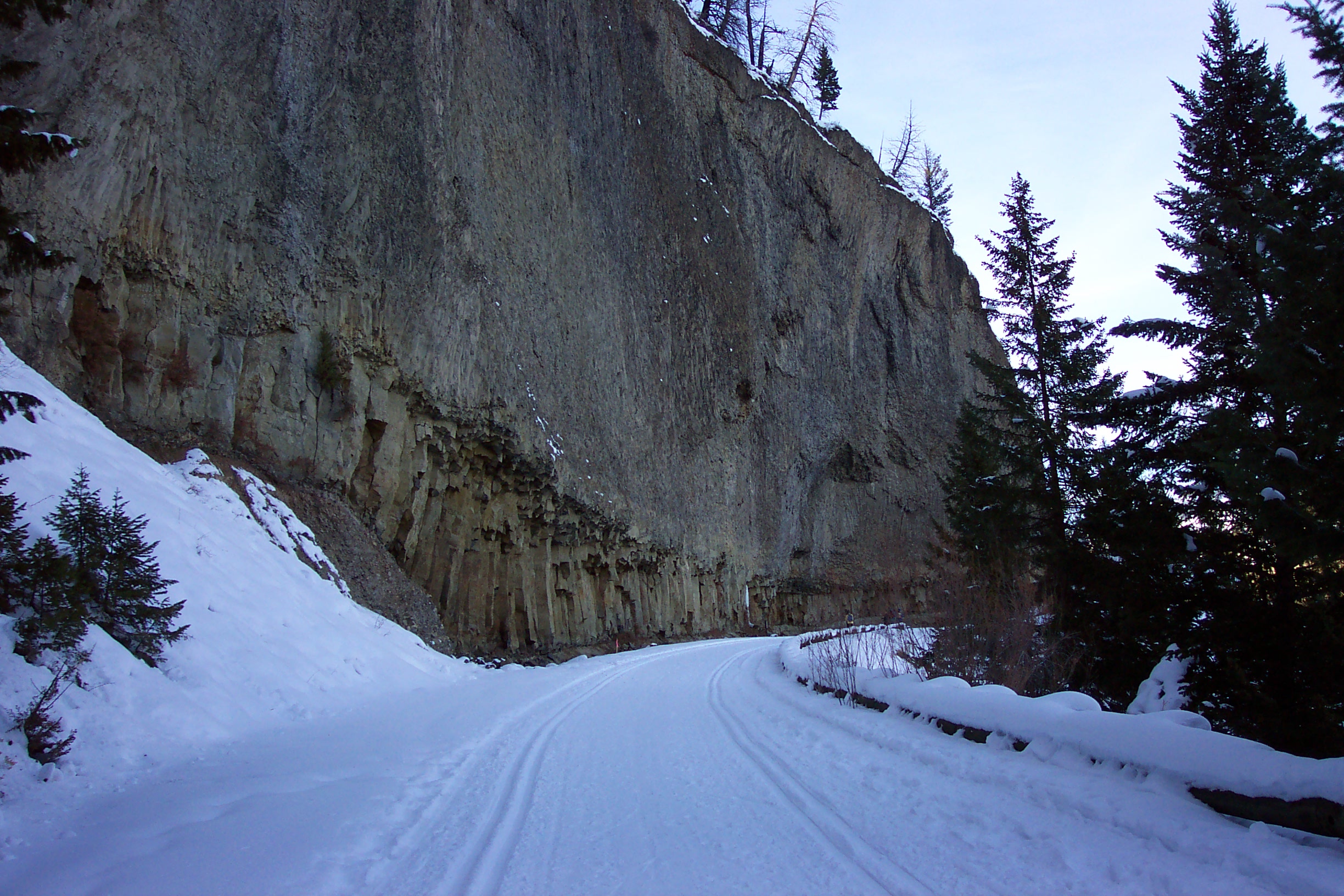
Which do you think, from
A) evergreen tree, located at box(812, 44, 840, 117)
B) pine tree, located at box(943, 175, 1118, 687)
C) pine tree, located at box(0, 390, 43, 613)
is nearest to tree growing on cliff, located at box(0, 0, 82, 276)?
pine tree, located at box(0, 390, 43, 613)

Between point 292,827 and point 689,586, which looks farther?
point 689,586

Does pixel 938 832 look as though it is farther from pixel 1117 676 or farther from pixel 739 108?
pixel 739 108

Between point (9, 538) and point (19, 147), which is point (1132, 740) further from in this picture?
point (19, 147)

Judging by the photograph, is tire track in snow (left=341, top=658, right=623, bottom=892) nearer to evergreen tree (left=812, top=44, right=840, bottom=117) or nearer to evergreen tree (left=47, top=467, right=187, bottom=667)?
evergreen tree (left=47, top=467, right=187, bottom=667)

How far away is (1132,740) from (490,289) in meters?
20.2

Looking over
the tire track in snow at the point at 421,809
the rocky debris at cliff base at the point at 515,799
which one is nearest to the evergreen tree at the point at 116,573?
the rocky debris at cliff base at the point at 515,799

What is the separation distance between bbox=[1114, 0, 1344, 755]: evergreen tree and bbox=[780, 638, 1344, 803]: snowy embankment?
2.53 m

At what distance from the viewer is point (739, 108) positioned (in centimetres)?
3944

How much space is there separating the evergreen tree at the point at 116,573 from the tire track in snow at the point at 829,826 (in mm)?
5912

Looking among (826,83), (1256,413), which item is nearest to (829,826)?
(1256,413)

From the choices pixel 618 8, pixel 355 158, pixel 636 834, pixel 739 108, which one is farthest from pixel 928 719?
pixel 739 108

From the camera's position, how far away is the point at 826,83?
5650cm

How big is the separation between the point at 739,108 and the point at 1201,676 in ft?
121

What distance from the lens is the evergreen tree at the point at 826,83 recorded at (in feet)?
182
